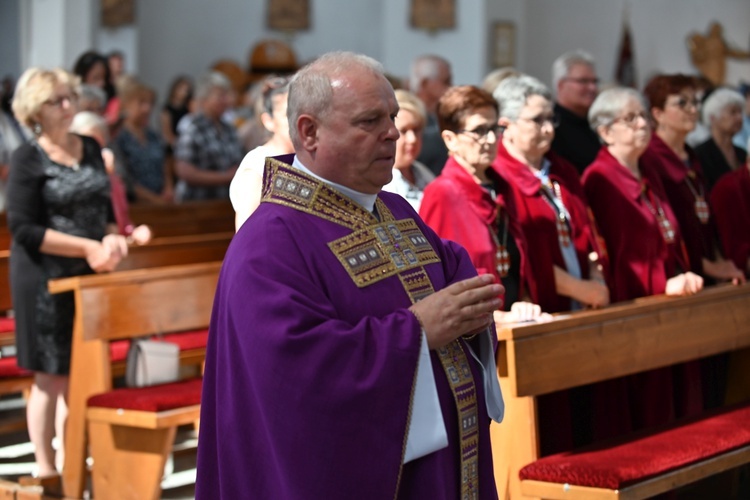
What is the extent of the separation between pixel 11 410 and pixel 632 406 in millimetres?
3677

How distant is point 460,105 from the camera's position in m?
4.39

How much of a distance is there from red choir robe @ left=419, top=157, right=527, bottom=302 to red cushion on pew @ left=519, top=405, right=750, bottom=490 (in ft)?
2.27

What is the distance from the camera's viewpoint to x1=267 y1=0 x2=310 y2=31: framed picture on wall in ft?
54.7

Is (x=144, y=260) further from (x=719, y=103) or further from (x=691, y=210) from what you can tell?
(x=719, y=103)

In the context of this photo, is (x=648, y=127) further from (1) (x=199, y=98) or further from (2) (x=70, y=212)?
(1) (x=199, y=98)

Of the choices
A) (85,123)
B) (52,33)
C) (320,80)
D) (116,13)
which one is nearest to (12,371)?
(85,123)

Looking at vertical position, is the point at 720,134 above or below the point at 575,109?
below

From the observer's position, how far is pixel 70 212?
529cm

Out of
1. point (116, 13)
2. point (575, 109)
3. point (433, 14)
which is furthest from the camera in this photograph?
point (116, 13)

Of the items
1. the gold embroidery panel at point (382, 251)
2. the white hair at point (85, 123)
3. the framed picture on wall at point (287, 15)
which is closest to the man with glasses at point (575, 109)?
the white hair at point (85, 123)

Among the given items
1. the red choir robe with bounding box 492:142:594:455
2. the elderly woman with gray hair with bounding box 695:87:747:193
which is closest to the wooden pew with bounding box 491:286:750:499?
the red choir robe with bounding box 492:142:594:455

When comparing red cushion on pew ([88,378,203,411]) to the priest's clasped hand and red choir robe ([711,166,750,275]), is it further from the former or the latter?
red choir robe ([711,166,750,275])

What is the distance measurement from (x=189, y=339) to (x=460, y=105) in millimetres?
2196

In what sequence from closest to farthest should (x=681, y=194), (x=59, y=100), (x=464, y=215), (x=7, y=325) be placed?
(x=464, y=215) → (x=59, y=100) → (x=681, y=194) → (x=7, y=325)
